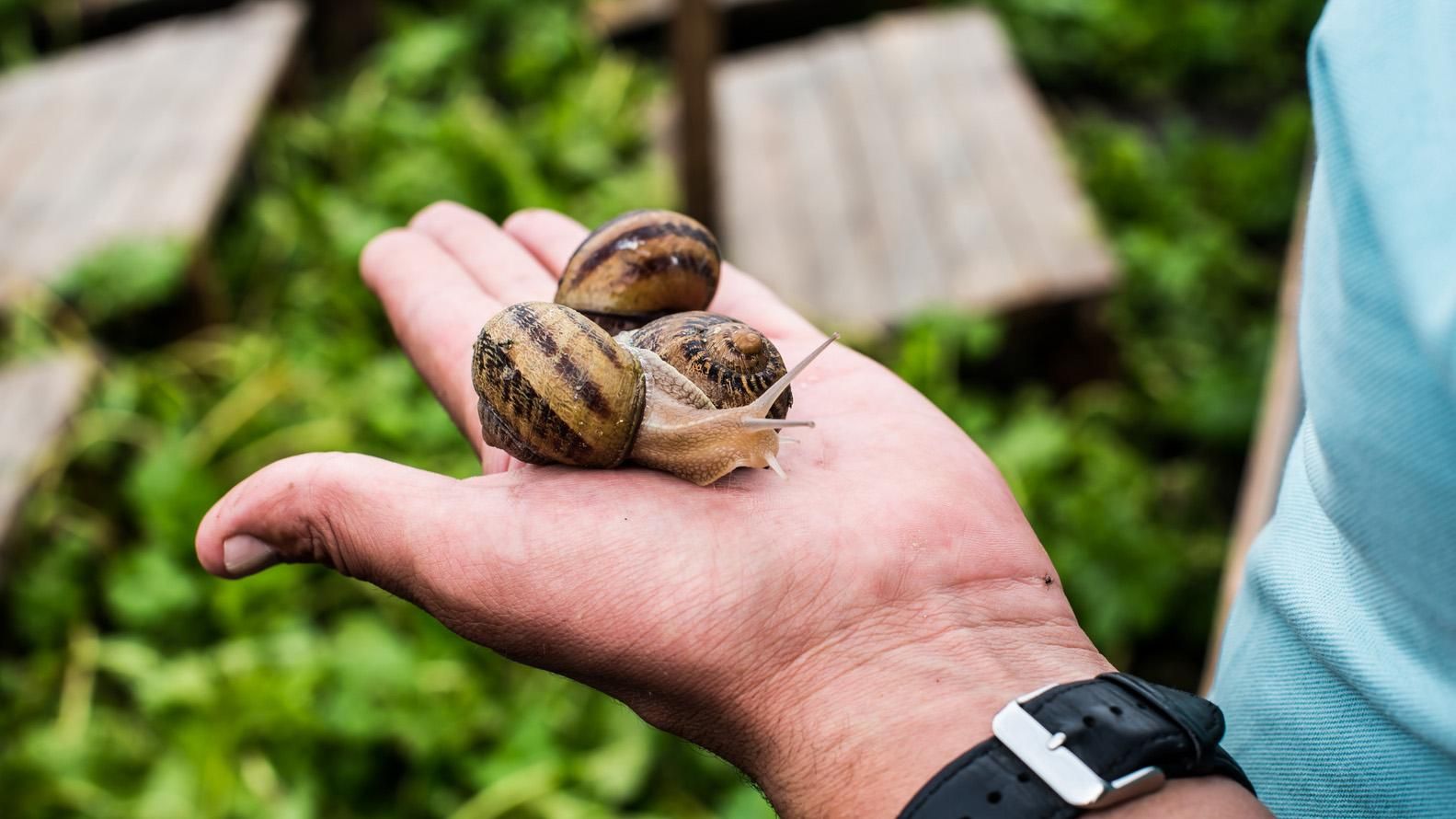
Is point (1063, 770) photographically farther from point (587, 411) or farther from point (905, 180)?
point (905, 180)

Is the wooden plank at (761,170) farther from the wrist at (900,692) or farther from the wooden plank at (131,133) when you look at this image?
the wrist at (900,692)

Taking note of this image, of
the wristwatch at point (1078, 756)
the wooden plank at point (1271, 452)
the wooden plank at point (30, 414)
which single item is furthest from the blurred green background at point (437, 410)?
the wristwatch at point (1078, 756)

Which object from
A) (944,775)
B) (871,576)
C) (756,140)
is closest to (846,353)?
(871,576)

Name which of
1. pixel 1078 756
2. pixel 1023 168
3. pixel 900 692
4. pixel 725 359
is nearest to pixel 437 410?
pixel 725 359

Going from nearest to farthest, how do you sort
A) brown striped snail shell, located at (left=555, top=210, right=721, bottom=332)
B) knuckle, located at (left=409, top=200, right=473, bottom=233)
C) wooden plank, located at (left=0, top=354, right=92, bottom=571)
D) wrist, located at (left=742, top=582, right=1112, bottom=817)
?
1. wrist, located at (left=742, top=582, right=1112, bottom=817)
2. brown striped snail shell, located at (left=555, top=210, right=721, bottom=332)
3. knuckle, located at (left=409, top=200, right=473, bottom=233)
4. wooden plank, located at (left=0, top=354, right=92, bottom=571)

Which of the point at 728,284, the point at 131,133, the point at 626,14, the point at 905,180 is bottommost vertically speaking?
the point at 905,180

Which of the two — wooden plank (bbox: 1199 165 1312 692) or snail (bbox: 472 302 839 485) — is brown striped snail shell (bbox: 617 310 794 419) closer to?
snail (bbox: 472 302 839 485)

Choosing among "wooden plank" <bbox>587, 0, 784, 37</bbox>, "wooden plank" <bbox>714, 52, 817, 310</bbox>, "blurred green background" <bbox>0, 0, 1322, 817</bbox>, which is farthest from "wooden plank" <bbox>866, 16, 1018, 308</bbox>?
"wooden plank" <bbox>587, 0, 784, 37</bbox>
